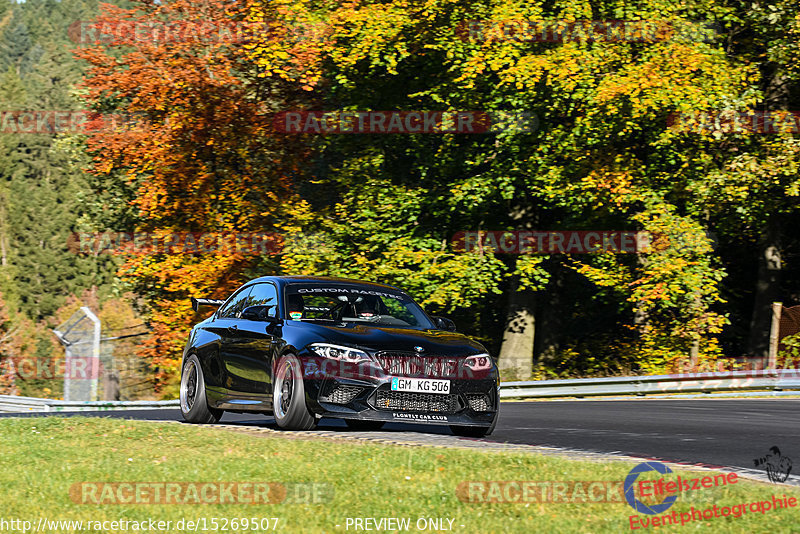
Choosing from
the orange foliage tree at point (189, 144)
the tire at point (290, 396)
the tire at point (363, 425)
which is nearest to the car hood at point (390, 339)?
the tire at point (290, 396)

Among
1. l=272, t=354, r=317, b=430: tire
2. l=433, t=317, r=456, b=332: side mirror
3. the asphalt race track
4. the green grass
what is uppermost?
l=433, t=317, r=456, b=332: side mirror

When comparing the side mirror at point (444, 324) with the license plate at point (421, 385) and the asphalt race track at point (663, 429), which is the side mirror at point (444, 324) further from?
the license plate at point (421, 385)

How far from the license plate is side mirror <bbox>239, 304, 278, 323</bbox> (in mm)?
1788

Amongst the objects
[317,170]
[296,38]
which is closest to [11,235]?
[317,170]

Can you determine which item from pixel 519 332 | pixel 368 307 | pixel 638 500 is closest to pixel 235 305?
pixel 368 307

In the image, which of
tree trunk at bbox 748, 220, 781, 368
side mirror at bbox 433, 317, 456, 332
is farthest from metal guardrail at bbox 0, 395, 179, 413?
tree trunk at bbox 748, 220, 781, 368

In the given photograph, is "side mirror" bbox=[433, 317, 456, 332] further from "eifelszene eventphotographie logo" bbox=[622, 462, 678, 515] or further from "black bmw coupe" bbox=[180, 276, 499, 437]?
"eifelszene eventphotographie logo" bbox=[622, 462, 678, 515]

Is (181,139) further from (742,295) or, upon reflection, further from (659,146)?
(742,295)

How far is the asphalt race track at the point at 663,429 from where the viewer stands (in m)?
11.1

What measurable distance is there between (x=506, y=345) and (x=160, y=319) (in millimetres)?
9194

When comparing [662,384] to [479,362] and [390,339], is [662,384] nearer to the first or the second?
[479,362]

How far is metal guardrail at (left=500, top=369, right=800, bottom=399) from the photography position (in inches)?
851

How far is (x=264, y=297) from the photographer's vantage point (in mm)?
12609

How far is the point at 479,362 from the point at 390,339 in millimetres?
997
